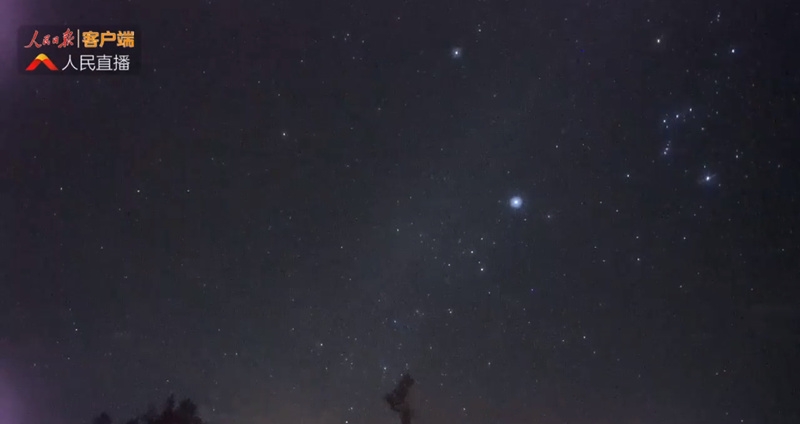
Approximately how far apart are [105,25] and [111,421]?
5.22 m

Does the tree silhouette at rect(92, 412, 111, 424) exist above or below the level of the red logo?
below

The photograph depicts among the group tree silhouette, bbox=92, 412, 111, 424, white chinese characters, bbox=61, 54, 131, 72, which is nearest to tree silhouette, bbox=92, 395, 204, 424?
tree silhouette, bbox=92, 412, 111, 424

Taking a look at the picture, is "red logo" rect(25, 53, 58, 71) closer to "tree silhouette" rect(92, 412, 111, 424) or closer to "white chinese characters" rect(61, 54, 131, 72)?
"white chinese characters" rect(61, 54, 131, 72)

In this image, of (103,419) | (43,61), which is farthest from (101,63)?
(103,419)

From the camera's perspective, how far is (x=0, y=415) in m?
7.90

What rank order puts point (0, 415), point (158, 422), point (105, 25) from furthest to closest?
point (158, 422), point (0, 415), point (105, 25)

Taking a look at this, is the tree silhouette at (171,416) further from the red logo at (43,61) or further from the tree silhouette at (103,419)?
the red logo at (43,61)

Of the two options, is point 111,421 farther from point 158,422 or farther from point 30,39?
point 30,39

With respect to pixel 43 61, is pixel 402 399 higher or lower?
lower

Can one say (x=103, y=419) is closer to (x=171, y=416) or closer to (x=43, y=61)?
(x=171, y=416)

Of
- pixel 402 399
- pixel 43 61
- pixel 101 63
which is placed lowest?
pixel 402 399

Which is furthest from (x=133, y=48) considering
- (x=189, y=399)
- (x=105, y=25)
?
(x=189, y=399)

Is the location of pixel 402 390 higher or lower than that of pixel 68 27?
lower

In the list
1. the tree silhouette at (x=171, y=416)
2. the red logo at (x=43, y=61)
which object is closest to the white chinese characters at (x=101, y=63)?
the red logo at (x=43, y=61)
